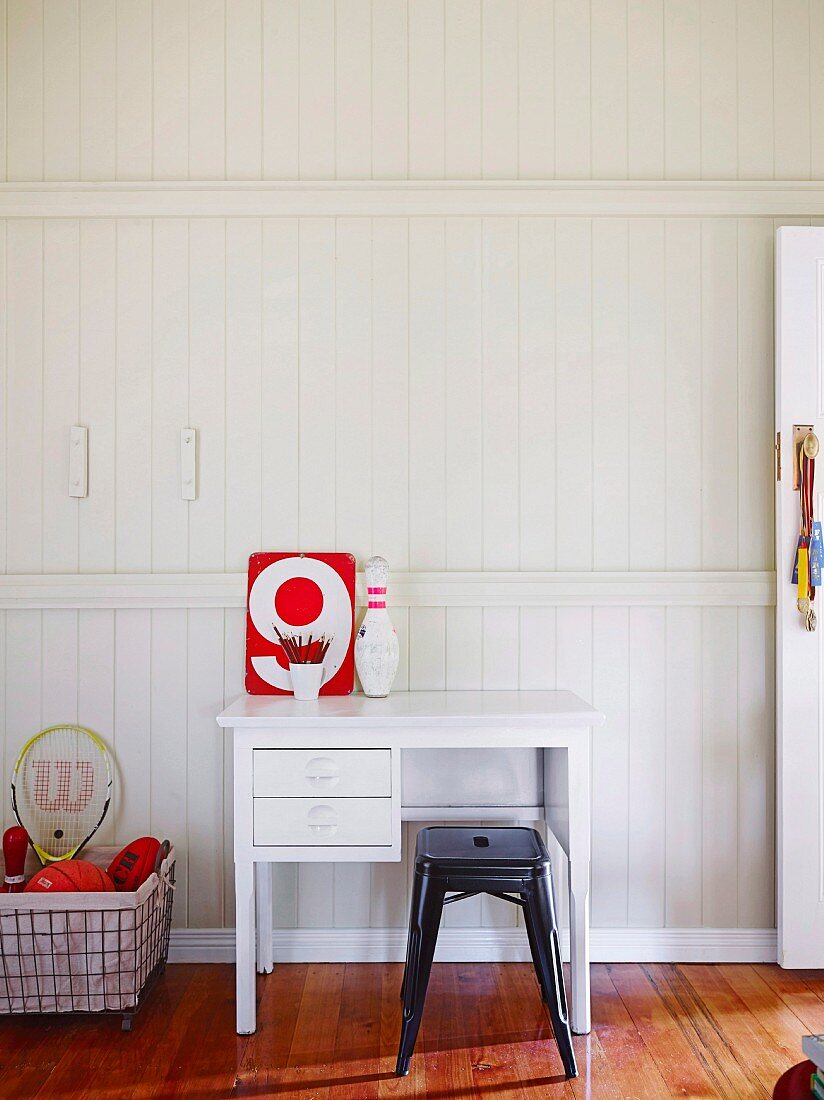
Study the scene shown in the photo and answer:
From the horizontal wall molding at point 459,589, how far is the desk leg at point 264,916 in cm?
74

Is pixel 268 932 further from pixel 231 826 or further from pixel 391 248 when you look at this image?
pixel 391 248

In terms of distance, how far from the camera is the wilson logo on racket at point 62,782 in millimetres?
2482

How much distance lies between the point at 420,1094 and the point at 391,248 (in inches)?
83.2

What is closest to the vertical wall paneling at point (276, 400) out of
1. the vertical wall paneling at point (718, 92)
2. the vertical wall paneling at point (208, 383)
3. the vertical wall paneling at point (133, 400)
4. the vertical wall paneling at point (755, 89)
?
the vertical wall paneling at point (208, 383)

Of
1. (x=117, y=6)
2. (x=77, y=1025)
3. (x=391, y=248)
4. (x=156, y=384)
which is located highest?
(x=117, y=6)

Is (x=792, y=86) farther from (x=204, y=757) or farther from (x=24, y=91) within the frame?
(x=204, y=757)

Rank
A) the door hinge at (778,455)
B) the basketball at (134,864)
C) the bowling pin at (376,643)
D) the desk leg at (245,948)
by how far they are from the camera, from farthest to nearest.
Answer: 1. the door hinge at (778,455)
2. the bowling pin at (376,643)
3. the basketball at (134,864)
4. the desk leg at (245,948)

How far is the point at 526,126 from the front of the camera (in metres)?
2.50

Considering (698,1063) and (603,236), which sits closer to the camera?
(698,1063)

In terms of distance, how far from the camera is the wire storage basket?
2.05m

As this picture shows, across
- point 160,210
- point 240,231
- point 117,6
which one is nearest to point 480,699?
point 240,231

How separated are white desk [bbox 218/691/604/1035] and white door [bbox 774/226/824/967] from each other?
702mm

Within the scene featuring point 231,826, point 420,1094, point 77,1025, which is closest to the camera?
point 420,1094

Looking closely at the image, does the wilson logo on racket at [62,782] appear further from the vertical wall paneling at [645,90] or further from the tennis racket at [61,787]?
the vertical wall paneling at [645,90]
